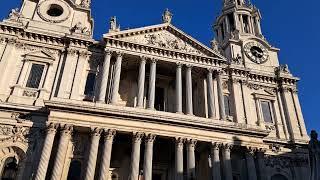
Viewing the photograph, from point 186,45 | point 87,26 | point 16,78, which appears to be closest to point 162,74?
point 186,45

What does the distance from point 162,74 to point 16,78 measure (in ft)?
40.0

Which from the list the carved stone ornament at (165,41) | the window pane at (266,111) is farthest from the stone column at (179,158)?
the window pane at (266,111)

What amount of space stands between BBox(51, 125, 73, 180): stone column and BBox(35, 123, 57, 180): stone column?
0.50 m

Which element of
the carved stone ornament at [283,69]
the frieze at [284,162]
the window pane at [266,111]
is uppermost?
the carved stone ornament at [283,69]

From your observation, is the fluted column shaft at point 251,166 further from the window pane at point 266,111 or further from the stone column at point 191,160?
the window pane at point 266,111

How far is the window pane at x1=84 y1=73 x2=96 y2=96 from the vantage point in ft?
89.4

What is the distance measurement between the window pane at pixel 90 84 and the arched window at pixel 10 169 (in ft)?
24.3

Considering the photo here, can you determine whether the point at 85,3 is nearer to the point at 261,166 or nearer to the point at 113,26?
the point at 113,26

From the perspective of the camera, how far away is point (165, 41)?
99.7 ft

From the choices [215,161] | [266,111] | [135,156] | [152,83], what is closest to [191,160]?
[215,161]

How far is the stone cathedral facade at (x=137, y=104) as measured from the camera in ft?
73.0

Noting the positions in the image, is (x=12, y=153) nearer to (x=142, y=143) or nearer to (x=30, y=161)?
(x=30, y=161)

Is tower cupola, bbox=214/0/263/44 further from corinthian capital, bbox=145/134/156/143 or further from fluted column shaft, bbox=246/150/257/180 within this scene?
corinthian capital, bbox=145/134/156/143

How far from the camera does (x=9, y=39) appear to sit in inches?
1071
